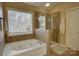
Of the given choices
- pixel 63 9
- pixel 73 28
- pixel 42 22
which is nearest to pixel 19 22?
pixel 42 22

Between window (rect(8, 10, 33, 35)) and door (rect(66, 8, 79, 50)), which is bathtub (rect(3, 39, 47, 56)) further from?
door (rect(66, 8, 79, 50))

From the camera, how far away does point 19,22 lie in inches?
59.3

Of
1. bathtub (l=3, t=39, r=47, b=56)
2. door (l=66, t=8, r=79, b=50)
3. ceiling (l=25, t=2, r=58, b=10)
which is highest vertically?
ceiling (l=25, t=2, r=58, b=10)

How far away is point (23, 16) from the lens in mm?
1521

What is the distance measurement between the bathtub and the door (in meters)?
0.37

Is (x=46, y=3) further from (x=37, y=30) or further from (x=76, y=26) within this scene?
(x=76, y=26)

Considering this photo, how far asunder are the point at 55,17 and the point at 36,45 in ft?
1.57

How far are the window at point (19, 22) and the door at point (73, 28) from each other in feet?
1.78

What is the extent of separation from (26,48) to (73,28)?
71cm

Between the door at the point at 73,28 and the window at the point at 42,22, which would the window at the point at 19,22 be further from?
the door at the point at 73,28

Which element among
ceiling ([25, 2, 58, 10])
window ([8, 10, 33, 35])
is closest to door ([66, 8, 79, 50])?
ceiling ([25, 2, 58, 10])

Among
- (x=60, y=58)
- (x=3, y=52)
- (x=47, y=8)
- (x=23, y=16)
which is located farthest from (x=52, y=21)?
(x=3, y=52)

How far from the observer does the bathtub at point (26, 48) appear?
151 centimetres

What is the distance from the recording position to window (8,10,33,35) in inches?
58.5
